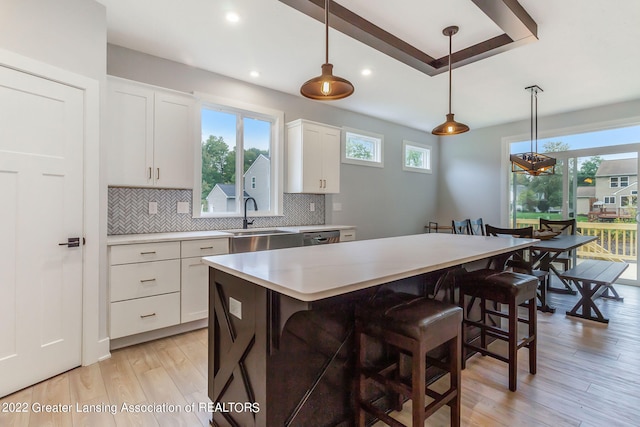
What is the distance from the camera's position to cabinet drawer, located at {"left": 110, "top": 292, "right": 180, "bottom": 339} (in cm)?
252

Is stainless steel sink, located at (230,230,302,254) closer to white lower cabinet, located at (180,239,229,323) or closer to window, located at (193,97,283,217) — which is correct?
white lower cabinet, located at (180,239,229,323)

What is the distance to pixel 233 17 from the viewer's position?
8.27ft

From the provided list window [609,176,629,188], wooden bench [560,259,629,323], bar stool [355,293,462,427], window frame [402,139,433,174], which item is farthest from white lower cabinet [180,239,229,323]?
window [609,176,629,188]

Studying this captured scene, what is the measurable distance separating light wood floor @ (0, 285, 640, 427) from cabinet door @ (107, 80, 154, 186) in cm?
155

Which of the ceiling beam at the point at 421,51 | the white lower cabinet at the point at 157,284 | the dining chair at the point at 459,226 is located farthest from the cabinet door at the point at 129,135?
the dining chair at the point at 459,226

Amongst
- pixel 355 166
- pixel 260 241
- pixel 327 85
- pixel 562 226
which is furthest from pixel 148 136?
pixel 562 226

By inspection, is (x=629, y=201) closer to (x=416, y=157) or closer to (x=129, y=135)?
(x=416, y=157)

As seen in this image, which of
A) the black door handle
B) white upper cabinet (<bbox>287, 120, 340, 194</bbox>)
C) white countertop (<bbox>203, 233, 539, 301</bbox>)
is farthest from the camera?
white upper cabinet (<bbox>287, 120, 340, 194</bbox>)

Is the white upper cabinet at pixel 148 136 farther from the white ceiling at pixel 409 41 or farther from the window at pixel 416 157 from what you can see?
the window at pixel 416 157

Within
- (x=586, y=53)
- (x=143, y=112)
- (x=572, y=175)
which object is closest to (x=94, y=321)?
(x=143, y=112)

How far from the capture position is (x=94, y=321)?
2.36 meters

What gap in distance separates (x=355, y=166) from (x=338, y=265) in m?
3.81

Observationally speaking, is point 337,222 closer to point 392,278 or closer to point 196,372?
point 196,372

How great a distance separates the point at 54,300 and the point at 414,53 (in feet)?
12.1
